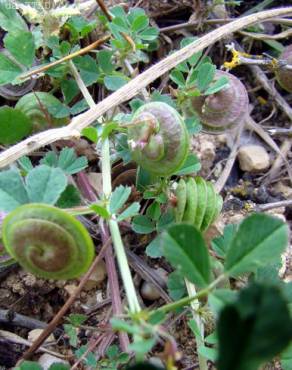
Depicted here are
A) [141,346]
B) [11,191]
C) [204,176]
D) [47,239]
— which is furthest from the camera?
[204,176]

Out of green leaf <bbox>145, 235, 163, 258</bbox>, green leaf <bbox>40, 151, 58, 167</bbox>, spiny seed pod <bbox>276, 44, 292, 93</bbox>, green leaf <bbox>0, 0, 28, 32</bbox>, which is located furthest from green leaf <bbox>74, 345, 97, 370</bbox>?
spiny seed pod <bbox>276, 44, 292, 93</bbox>

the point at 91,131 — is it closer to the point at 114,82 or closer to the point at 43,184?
the point at 43,184

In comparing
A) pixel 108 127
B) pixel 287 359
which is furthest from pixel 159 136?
pixel 287 359

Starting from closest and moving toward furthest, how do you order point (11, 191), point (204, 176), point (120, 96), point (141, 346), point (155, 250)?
point (141, 346) < point (11, 191) < point (155, 250) < point (120, 96) < point (204, 176)

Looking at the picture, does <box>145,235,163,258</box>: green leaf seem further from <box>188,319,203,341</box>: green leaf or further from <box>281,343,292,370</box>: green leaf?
<box>281,343,292,370</box>: green leaf

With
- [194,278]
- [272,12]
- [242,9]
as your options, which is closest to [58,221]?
[194,278]

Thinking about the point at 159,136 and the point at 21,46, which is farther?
the point at 21,46
